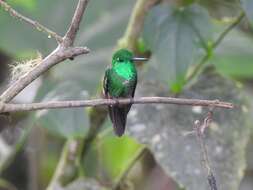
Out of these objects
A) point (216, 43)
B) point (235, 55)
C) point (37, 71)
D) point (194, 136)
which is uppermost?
point (37, 71)

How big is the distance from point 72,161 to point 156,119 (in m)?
0.33

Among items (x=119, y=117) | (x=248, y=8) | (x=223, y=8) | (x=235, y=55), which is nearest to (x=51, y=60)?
(x=119, y=117)

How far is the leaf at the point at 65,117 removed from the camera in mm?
1946

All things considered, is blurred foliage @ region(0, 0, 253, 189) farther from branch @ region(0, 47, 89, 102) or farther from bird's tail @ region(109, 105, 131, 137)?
branch @ region(0, 47, 89, 102)

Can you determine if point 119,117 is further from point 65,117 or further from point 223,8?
point 223,8

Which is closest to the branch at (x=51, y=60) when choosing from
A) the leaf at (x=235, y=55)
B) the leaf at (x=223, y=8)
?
the leaf at (x=223, y=8)

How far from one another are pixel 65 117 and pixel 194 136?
1.15 ft

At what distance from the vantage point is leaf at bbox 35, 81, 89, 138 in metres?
1.95

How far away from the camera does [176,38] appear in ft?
6.40

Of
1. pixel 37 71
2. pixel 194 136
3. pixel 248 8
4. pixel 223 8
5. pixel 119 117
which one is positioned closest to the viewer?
pixel 37 71

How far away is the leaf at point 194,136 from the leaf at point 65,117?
13cm

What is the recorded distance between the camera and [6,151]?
9.23ft

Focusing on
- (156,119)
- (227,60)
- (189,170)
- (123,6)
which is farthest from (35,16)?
(189,170)

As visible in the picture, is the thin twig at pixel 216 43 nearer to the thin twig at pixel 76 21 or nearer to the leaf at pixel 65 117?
the leaf at pixel 65 117
